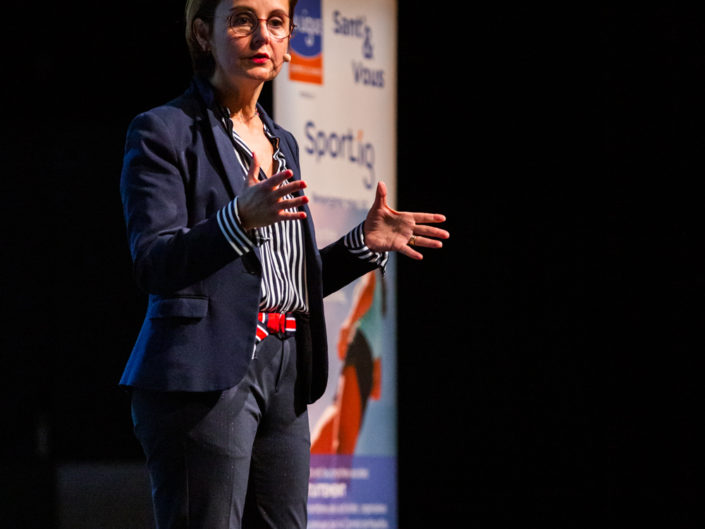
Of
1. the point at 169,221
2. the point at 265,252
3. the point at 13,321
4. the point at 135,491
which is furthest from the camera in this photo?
the point at 13,321

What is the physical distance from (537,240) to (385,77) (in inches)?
44.5

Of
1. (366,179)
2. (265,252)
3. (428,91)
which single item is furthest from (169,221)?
(428,91)

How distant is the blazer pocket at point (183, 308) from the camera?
1487 millimetres

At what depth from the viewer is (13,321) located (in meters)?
3.51

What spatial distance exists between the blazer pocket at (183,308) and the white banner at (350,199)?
6.43 ft

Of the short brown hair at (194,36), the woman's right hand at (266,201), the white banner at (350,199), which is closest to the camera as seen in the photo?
the woman's right hand at (266,201)

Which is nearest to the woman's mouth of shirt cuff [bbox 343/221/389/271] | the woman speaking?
the woman speaking

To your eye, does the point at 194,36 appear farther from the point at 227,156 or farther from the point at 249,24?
the point at 227,156

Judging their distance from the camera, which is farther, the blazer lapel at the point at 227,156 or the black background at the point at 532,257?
the black background at the point at 532,257

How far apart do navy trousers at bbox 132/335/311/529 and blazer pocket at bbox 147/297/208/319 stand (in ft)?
0.38

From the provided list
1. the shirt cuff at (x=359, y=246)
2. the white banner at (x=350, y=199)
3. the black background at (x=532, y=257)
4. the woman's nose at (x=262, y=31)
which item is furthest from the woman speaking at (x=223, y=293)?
the black background at (x=532, y=257)

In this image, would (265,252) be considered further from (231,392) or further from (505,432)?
(505,432)

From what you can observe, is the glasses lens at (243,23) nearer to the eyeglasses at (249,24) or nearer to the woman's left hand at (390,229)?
the eyeglasses at (249,24)

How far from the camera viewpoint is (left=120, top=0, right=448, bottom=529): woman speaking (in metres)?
1.46
